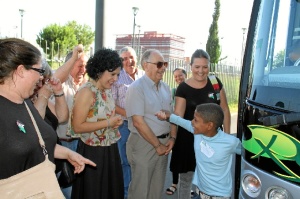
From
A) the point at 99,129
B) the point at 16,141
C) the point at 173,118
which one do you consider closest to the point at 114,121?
the point at 99,129

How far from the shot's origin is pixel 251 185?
2498 millimetres

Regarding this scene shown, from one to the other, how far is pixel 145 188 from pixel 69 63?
1.55 meters

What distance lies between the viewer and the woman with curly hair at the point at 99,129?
3236 mm

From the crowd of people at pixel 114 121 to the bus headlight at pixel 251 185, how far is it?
42cm

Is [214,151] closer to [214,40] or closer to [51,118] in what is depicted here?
[51,118]

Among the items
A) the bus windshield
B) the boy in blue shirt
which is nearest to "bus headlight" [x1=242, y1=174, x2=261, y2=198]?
the boy in blue shirt

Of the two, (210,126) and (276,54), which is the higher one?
(276,54)

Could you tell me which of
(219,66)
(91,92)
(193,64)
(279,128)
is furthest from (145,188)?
(219,66)

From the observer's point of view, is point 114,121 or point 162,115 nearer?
point 114,121

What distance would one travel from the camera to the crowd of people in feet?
6.63

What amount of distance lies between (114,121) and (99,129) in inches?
6.3

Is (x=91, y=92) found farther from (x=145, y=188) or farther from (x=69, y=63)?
(x=145, y=188)

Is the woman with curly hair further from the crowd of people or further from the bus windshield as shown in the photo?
the bus windshield

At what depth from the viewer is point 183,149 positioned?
387 centimetres
